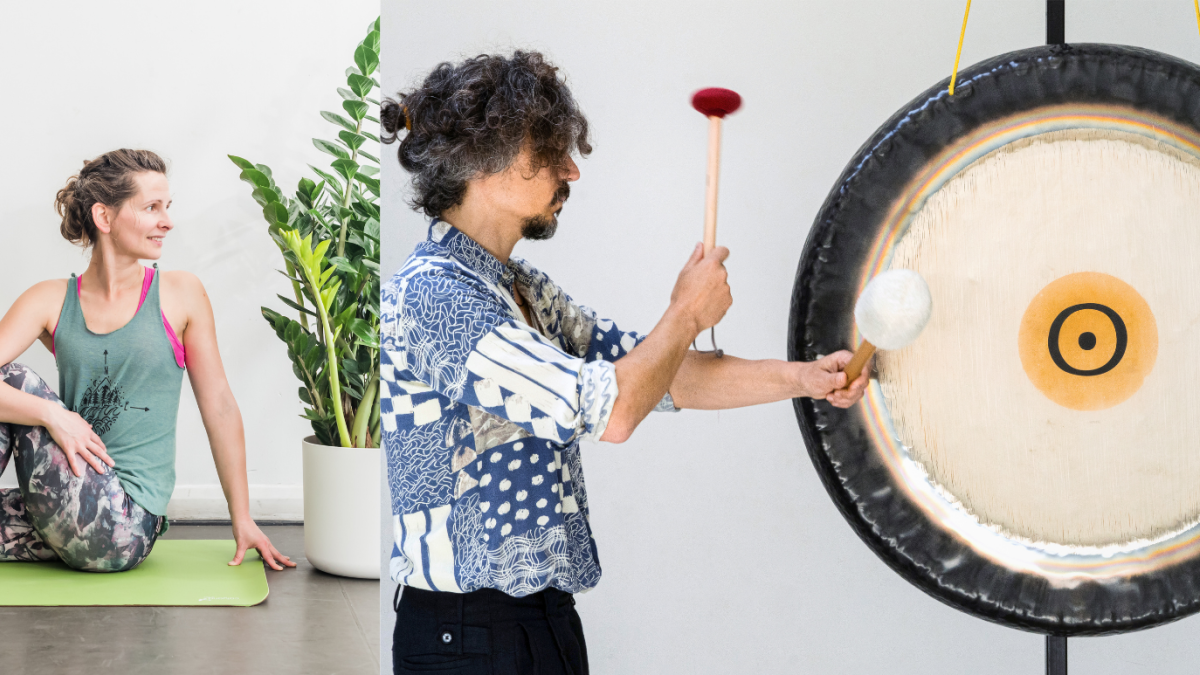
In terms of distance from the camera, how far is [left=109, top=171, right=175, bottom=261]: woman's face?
2.95 metres

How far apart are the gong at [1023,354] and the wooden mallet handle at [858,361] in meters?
A: 0.06

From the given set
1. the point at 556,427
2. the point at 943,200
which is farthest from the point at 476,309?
the point at 943,200

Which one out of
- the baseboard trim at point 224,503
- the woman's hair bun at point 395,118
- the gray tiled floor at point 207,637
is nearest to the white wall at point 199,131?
the baseboard trim at point 224,503

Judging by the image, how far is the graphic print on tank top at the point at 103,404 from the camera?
2799 millimetres

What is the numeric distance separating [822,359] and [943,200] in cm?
19

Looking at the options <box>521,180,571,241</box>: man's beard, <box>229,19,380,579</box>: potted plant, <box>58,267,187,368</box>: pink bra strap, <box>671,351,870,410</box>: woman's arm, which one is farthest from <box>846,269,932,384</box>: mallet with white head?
<box>58,267,187,368</box>: pink bra strap

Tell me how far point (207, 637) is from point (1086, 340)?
174 centimetres

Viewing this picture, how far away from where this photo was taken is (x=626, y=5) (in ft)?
4.72

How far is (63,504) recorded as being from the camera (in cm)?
257

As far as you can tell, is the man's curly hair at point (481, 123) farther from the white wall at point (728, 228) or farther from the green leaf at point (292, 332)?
the green leaf at point (292, 332)

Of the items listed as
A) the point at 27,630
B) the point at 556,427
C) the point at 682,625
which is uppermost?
the point at 556,427

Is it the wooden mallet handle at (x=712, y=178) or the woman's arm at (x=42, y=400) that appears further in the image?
the woman's arm at (x=42, y=400)

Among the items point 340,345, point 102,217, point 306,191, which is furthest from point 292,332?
point 102,217

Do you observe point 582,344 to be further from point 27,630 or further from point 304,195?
point 304,195
